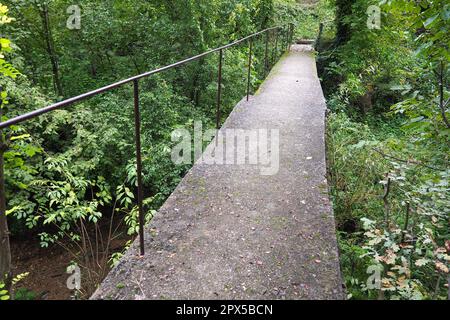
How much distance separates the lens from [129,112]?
5.96 m

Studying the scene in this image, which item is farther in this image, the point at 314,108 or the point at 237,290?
the point at 314,108

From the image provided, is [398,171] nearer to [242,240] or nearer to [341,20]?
[242,240]

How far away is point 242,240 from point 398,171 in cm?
261

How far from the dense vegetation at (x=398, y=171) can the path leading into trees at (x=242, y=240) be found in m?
0.41

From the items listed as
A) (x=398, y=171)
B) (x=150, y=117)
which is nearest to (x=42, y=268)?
(x=150, y=117)

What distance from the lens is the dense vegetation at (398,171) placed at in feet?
7.66

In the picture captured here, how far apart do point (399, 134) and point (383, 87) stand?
1.99 m

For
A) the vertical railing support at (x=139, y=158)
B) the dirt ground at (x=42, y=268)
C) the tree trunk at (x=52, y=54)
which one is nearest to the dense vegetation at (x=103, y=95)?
the tree trunk at (x=52, y=54)

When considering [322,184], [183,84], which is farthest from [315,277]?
[183,84]

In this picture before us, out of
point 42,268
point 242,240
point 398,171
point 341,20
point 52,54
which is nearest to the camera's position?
point 242,240

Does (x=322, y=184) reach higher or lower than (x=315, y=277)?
higher

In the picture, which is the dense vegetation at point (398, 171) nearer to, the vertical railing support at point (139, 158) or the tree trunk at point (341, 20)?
the tree trunk at point (341, 20)

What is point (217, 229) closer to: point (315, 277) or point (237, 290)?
point (237, 290)

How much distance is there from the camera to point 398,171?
4.01 metres
